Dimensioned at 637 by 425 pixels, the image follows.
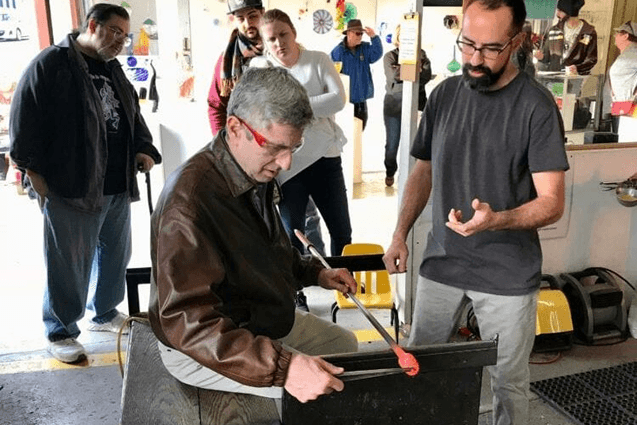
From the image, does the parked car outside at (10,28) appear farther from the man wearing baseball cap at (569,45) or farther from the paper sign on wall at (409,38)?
the man wearing baseball cap at (569,45)

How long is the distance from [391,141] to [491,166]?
4.59 meters

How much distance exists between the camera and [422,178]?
88.2 inches

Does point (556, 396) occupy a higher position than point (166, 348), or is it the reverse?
point (166, 348)

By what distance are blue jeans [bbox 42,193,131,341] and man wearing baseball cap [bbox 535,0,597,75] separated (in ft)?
8.09

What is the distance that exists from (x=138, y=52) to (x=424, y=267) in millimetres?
4952

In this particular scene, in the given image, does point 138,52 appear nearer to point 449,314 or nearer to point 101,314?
point 101,314

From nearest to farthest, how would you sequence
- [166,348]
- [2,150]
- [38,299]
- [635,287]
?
[166,348] → [635,287] → [38,299] → [2,150]

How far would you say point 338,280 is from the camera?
2.01 m

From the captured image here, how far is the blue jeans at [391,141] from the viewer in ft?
21.0

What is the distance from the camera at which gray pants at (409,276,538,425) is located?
6.49ft

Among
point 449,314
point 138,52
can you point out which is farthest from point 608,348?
point 138,52

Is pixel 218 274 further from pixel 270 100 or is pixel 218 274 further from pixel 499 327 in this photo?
pixel 499 327

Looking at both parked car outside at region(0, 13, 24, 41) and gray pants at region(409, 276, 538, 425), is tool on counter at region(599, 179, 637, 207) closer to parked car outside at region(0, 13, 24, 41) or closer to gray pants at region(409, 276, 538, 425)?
gray pants at region(409, 276, 538, 425)

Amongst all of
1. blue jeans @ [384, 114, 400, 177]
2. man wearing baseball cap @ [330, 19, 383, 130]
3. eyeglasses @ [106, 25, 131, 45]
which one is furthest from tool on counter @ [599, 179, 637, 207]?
man wearing baseball cap @ [330, 19, 383, 130]
